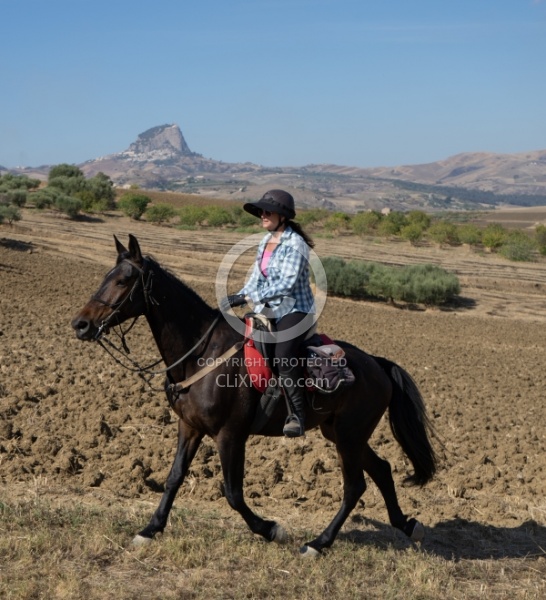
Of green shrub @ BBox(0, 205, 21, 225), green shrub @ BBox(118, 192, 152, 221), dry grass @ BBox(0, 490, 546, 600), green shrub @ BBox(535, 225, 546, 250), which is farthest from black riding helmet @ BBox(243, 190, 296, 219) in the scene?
green shrub @ BBox(118, 192, 152, 221)

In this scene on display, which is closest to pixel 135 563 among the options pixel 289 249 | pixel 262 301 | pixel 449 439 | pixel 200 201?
pixel 262 301

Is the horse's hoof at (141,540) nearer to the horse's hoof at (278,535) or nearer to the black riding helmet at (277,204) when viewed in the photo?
the horse's hoof at (278,535)

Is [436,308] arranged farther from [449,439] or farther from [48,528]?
[48,528]

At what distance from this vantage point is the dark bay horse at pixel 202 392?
5.51 meters

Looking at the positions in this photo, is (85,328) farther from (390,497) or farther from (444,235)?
(444,235)

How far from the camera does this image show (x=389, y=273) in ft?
98.7

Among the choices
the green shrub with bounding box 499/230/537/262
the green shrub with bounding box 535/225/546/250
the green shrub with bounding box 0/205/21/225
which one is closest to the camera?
the green shrub with bounding box 0/205/21/225

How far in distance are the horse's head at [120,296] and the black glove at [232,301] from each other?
60cm

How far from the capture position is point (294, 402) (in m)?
5.68

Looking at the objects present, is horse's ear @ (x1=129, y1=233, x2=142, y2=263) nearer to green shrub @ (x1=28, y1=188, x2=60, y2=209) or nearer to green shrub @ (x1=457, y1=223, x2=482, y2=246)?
green shrub @ (x1=28, y1=188, x2=60, y2=209)

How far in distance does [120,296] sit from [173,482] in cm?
140

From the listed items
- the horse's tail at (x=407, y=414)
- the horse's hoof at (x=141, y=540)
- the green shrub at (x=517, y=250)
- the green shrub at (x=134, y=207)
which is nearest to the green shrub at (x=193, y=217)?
the green shrub at (x=134, y=207)

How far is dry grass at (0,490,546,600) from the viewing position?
188 inches

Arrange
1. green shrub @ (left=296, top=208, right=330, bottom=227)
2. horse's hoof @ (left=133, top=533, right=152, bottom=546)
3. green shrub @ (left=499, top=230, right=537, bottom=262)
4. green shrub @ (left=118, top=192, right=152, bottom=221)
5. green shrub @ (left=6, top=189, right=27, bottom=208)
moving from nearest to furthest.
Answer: horse's hoof @ (left=133, top=533, right=152, bottom=546) < green shrub @ (left=499, top=230, right=537, bottom=262) < green shrub @ (left=6, top=189, right=27, bottom=208) < green shrub @ (left=118, top=192, right=152, bottom=221) < green shrub @ (left=296, top=208, right=330, bottom=227)
